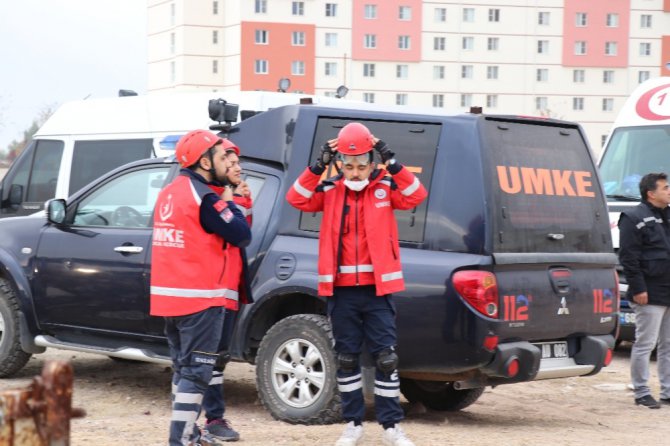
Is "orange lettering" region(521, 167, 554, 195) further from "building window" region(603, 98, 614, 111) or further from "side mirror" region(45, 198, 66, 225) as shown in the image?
"building window" region(603, 98, 614, 111)

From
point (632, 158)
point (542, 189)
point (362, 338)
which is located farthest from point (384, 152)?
point (632, 158)

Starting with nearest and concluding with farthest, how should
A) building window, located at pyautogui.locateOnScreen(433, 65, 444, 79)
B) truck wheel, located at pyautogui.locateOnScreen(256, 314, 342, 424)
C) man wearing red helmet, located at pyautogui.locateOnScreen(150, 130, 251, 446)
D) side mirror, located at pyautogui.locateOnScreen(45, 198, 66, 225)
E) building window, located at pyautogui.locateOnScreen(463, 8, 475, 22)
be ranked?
man wearing red helmet, located at pyautogui.locateOnScreen(150, 130, 251, 446), truck wheel, located at pyautogui.locateOnScreen(256, 314, 342, 424), side mirror, located at pyautogui.locateOnScreen(45, 198, 66, 225), building window, located at pyautogui.locateOnScreen(433, 65, 444, 79), building window, located at pyautogui.locateOnScreen(463, 8, 475, 22)

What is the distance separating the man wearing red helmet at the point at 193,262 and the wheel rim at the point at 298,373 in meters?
1.19

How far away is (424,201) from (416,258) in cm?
37

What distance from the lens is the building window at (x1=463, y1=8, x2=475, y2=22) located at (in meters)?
91.2

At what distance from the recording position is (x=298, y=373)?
7.48 m

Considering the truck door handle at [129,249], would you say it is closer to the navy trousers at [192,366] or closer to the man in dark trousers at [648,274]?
the navy trousers at [192,366]

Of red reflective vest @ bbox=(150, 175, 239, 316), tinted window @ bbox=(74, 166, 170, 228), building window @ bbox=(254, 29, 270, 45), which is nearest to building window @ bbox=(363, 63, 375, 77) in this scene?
building window @ bbox=(254, 29, 270, 45)

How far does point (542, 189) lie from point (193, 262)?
247 cm

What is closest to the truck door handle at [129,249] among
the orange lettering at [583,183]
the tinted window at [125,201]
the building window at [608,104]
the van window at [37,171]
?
the tinted window at [125,201]

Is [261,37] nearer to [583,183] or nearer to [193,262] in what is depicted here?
[583,183]

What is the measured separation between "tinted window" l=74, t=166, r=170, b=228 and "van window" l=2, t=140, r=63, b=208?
636 centimetres

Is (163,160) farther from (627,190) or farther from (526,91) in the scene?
(526,91)

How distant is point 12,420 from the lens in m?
2.83
